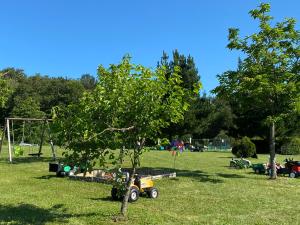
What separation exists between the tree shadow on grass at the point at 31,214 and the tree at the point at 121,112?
4.95 feet

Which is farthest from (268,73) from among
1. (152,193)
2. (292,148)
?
(292,148)

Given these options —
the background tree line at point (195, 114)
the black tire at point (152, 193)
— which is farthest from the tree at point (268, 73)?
the background tree line at point (195, 114)

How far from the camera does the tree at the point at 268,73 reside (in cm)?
1978

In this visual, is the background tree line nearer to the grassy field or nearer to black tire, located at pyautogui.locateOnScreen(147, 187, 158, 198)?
the grassy field

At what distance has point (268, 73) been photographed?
66.7ft

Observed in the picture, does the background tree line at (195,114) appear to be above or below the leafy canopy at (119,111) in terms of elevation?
above

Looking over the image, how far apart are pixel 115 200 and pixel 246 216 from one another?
3.70 metres

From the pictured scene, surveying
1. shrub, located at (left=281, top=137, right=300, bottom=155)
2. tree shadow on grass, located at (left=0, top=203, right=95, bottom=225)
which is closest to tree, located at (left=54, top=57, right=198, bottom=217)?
tree shadow on grass, located at (left=0, top=203, right=95, bottom=225)

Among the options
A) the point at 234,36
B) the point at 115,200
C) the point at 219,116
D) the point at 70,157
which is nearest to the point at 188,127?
the point at 219,116

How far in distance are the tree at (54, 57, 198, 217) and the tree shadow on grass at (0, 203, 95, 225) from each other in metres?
1.51

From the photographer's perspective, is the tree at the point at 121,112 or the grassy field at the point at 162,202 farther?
the grassy field at the point at 162,202

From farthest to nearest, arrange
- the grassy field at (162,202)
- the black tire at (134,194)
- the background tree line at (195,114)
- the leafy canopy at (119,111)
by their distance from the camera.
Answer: the background tree line at (195,114) → the black tire at (134,194) → the grassy field at (162,202) → the leafy canopy at (119,111)

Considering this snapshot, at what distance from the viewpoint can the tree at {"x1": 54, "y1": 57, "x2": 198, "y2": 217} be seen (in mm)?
8844

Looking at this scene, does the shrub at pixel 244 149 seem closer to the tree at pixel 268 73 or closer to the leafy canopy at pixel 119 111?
the tree at pixel 268 73
